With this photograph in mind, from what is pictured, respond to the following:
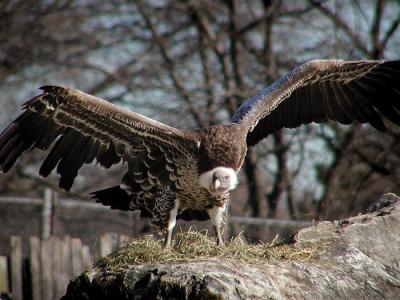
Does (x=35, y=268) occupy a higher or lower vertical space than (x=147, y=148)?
lower

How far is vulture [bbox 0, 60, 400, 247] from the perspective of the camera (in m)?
7.24

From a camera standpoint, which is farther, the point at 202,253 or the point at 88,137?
the point at 88,137

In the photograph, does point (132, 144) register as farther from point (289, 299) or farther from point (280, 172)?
point (280, 172)

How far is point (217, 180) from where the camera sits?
23.4 feet

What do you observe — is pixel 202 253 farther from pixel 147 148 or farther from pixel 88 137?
pixel 88 137

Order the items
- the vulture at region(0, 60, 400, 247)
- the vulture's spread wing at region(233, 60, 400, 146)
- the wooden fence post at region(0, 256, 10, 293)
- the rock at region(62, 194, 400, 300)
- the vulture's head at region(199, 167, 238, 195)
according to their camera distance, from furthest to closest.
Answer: the wooden fence post at region(0, 256, 10, 293), the vulture's spread wing at region(233, 60, 400, 146), the vulture at region(0, 60, 400, 247), the vulture's head at region(199, 167, 238, 195), the rock at region(62, 194, 400, 300)

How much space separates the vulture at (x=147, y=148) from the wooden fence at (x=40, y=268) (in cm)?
174

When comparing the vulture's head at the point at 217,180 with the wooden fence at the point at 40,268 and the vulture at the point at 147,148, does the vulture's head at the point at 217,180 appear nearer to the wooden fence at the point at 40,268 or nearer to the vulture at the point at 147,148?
the vulture at the point at 147,148

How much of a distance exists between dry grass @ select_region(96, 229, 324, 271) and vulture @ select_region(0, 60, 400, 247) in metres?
0.62

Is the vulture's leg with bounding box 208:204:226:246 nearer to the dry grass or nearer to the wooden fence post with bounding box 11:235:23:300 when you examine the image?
the dry grass

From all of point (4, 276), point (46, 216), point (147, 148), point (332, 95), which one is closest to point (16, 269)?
point (4, 276)

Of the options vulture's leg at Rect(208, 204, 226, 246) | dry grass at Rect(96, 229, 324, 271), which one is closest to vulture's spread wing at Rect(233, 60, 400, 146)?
vulture's leg at Rect(208, 204, 226, 246)

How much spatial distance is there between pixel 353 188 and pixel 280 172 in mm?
1950

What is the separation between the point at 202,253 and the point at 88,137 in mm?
1822
